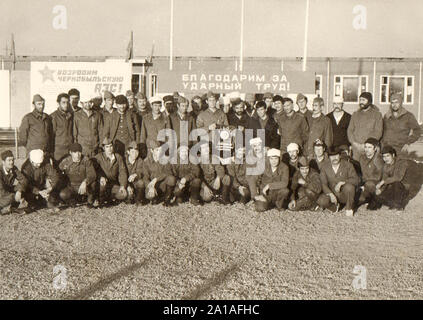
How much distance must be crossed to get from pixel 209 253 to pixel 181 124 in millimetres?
3147

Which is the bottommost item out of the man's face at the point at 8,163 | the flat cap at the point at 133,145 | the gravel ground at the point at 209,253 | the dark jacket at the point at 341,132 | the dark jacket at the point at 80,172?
the gravel ground at the point at 209,253

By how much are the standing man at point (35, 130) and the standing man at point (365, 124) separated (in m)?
5.18

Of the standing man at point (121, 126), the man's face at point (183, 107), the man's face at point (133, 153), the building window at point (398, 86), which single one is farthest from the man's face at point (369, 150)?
the building window at point (398, 86)

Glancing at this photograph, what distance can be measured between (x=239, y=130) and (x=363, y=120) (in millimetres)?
2098

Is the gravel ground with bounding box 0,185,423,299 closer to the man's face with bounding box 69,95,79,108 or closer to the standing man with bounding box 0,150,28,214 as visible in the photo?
the standing man with bounding box 0,150,28,214

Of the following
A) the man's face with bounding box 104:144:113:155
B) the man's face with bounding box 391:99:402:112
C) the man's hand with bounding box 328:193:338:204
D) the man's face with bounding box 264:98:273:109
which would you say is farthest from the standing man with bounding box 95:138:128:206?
the man's face with bounding box 391:99:402:112

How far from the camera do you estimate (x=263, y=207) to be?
23.1ft

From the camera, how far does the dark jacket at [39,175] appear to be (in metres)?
7.09

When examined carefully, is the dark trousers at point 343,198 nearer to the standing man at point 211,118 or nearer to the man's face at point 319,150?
the man's face at point 319,150

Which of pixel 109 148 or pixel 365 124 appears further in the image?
pixel 365 124

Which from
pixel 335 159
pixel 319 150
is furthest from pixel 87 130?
pixel 335 159

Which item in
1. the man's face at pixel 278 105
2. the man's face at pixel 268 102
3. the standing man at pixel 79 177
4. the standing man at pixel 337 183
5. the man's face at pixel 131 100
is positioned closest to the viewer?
the standing man at pixel 337 183

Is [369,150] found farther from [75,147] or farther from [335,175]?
[75,147]

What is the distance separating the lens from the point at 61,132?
7891 millimetres
